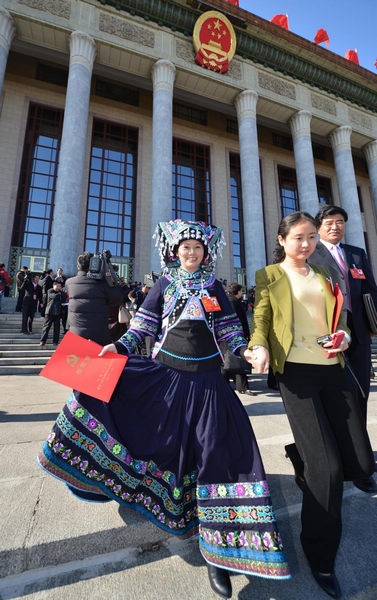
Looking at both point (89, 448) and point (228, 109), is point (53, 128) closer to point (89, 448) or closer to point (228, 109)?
point (228, 109)

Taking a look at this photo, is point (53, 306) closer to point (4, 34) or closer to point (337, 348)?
point (337, 348)

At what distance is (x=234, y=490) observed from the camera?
139 centimetres

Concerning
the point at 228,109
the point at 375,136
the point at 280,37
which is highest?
the point at 280,37

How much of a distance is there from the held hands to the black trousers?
0.63 feet

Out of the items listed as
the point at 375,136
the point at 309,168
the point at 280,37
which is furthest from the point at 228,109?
the point at 375,136

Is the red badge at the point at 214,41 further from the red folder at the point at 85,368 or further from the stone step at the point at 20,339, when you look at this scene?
the red folder at the point at 85,368

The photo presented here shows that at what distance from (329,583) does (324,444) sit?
0.57m

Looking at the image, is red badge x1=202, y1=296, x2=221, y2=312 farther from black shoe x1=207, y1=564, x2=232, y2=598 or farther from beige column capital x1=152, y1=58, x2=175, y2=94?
beige column capital x1=152, y1=58, x2=175, y2=94

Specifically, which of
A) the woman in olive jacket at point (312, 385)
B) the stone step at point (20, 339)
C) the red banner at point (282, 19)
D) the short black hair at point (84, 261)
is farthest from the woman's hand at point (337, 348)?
the red banner at point (282, 19)

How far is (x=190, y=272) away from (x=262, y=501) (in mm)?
1366

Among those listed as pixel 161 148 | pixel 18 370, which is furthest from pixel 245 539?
pixel 161 148

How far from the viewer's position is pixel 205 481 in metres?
1.43

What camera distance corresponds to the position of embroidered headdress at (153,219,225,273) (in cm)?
188

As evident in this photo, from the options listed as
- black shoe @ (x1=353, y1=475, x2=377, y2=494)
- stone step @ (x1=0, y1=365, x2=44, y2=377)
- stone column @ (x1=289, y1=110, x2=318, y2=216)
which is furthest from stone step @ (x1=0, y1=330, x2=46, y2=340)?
stone column @ (x1=289, y1=110, x2=318, y2=216)
